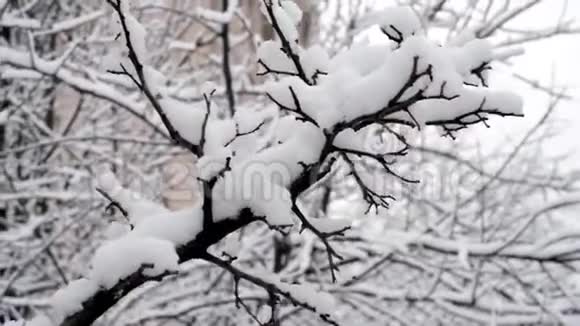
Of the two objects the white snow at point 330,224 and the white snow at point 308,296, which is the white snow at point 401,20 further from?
the white snow at point 308,296

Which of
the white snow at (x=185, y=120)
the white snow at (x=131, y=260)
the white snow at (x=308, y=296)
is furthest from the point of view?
the white snow at (x=308, y=296)

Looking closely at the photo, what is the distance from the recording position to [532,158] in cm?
705

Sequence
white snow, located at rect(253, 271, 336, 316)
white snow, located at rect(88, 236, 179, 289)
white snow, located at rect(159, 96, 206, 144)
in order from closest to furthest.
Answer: white snow, located at rect(88, 236, 179, 289) < white snow, located at rect(159, 96, 206, 144) < white snow, located at rect(253, 271, 336, 316)

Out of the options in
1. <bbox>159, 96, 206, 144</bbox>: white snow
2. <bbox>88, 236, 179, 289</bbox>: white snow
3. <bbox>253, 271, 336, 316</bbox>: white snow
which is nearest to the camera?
<bbox>88, 236, 179, 289</bbox>: white snow

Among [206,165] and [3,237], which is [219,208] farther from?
[3,237]

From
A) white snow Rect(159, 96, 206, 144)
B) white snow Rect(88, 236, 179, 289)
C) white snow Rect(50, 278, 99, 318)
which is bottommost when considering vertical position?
white snow Rect(50, 278, 99, 318)

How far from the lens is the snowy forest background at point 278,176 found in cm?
121

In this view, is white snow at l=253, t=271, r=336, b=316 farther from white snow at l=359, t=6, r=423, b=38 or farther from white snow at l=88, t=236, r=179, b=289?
white snow at l=359, t=6, r=423, b=38

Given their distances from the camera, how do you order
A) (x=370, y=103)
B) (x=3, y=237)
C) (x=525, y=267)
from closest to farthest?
(x=370, y=103) → (x=3, y=237) → (x=525, y=267)

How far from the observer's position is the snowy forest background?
1206mm

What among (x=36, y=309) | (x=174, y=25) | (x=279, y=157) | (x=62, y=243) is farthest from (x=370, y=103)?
(x=174, y=25)

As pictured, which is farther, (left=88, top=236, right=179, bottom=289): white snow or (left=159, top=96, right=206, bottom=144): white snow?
(left=159, top=96, right=206, bottom=144): white snow

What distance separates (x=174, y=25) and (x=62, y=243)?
9.63 ft

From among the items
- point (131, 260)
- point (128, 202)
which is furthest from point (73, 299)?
point (128, 202)
